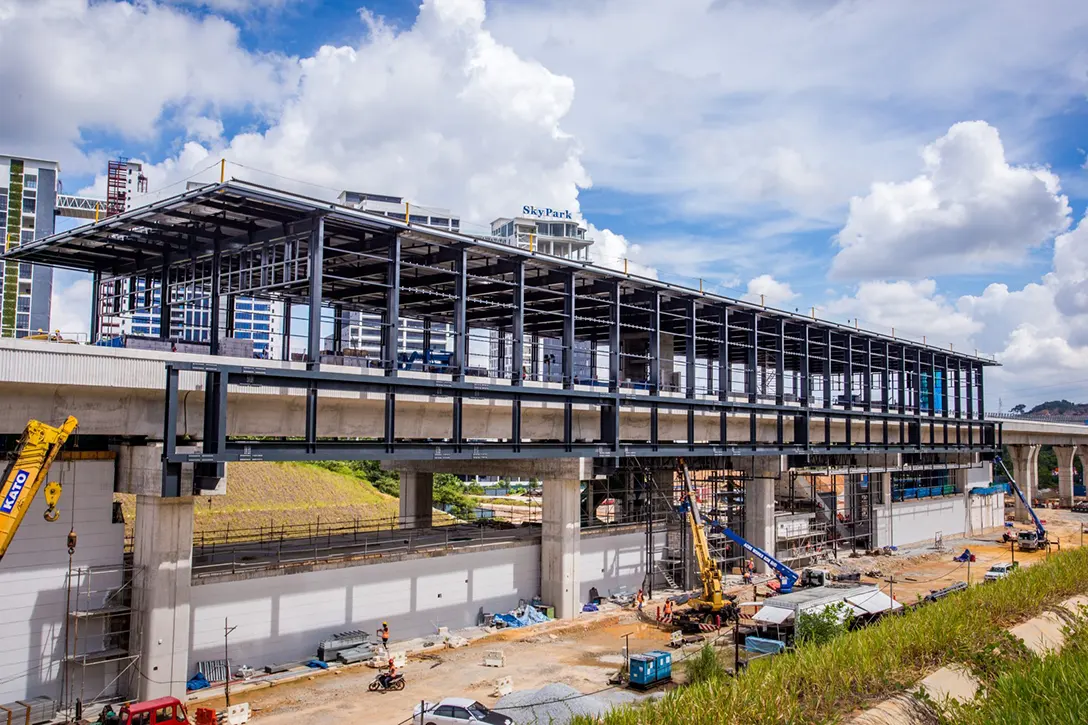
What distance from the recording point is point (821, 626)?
2647cm

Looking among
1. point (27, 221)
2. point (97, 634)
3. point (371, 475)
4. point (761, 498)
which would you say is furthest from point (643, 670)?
point (27, 221)

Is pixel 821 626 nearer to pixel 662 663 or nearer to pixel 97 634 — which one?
pixel 662 663

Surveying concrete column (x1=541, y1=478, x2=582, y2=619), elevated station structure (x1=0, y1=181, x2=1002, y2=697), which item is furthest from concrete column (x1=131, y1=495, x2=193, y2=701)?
concrete column (x1=541, y1=478, x2=582, y2=619)

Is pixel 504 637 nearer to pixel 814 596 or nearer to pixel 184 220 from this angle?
pixel 814 596

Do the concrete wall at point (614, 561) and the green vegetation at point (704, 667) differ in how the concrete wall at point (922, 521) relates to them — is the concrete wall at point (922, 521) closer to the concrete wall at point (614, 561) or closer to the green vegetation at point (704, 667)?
the concrete wall at point (614, 561)

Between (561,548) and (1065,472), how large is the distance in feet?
287

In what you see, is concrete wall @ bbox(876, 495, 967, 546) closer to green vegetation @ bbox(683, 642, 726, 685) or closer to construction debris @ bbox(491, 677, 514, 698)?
green vegetation @ bbox(683, 642, 726, 685)

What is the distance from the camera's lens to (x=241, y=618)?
26906 millimetres

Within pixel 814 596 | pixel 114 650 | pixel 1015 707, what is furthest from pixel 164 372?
pixel 814 596

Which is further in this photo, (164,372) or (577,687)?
(577,687)

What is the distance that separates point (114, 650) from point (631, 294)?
27769 mm

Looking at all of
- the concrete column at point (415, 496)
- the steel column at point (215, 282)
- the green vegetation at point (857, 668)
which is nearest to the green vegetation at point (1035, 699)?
the green vegetation at point (857, 668)

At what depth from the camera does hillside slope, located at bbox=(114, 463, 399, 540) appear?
5481 centimetres

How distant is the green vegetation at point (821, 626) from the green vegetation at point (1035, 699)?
9566 mm
